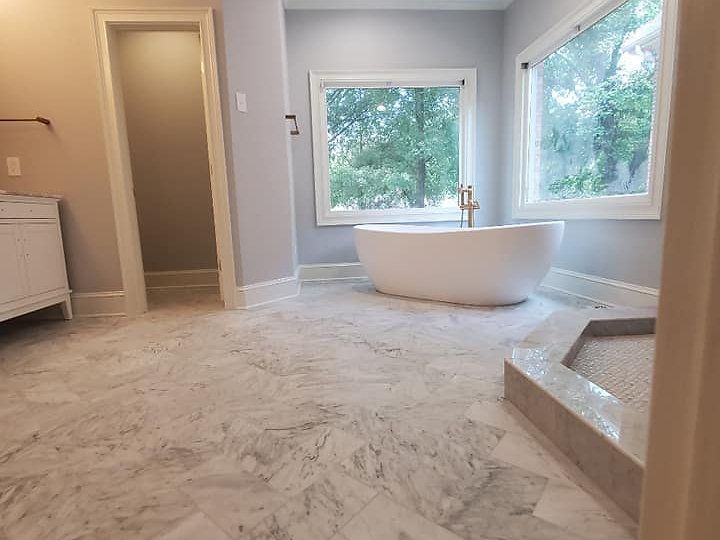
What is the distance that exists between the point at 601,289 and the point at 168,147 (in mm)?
3850

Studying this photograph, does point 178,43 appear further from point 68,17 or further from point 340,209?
point 340,209

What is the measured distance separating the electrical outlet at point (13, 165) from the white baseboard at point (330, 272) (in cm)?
216

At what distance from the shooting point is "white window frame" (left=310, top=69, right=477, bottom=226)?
355 centimetres

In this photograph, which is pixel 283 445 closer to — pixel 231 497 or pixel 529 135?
pixel 231 497

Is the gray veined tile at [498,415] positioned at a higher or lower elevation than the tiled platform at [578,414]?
lower

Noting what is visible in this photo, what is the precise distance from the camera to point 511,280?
2.49m

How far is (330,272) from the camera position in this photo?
376cm

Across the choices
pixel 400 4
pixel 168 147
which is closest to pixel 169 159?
pixel 168 147

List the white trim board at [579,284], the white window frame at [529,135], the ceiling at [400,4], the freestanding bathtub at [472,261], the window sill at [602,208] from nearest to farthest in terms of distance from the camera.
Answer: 1. the white window frame at [529,135]
2. the window sill at [602,208]
3. the white trim board at [579,284]
4. the freestanding bathtub at [472,261]
5. the ceiling at [400,4]

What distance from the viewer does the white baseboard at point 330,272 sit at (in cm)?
374

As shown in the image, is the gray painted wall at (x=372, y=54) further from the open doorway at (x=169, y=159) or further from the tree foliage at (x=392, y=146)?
the open doorway at (x=169, y=159)

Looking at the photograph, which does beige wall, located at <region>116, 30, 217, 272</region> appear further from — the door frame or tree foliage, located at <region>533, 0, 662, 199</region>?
tree foliage, located at <region>533, 0, 662, 199</region>

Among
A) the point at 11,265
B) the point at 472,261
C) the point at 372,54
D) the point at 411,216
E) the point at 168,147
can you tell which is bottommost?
the point at 472,261

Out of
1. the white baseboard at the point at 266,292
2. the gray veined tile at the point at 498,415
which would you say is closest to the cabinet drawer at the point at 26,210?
the white baseboard at the point at 266,292
